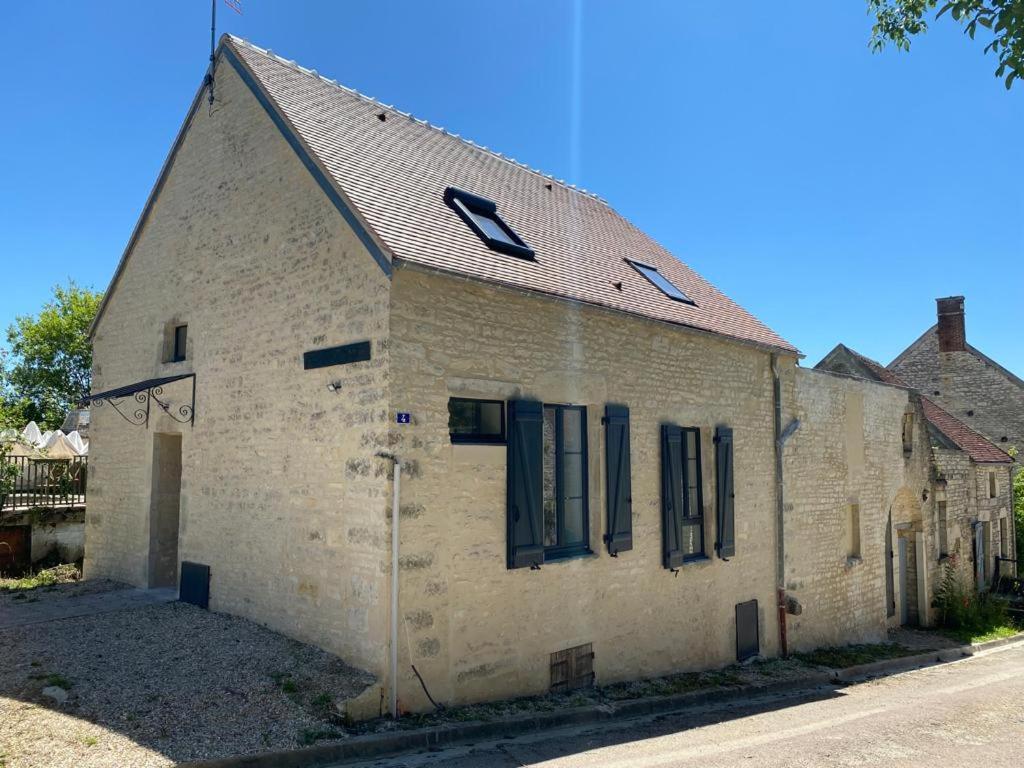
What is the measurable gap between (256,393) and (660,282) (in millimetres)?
6557

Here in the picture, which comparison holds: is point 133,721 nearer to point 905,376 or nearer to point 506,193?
point 506,193

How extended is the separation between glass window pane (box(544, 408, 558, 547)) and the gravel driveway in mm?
2596

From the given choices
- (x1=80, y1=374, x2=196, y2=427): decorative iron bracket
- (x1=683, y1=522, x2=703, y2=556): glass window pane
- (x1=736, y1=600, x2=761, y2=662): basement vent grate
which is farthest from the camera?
(x1=736, y1=600, x2=761, y2=662): basement vent grate

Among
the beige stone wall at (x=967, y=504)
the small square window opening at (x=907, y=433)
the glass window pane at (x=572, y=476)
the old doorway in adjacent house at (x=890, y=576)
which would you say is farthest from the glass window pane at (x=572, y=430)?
the beige stone wall at (x=967, y=504)

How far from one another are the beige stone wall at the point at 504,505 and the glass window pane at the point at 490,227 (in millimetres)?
1173

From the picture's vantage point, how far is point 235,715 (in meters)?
5.74

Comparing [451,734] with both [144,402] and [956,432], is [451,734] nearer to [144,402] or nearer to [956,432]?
[144,402]

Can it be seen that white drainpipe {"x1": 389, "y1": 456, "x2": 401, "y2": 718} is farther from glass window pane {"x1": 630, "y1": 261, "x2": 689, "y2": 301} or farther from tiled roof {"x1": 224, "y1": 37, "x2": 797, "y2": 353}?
glass window pane {"x1": 630, "y1": 261, "x2": 689, "y2": 301}

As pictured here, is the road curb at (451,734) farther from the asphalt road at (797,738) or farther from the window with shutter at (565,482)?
the window with shutter at (565,482)

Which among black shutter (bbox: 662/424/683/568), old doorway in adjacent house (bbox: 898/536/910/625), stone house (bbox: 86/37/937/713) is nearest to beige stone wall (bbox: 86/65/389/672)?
stone house (bbox: 86/37/937/713)

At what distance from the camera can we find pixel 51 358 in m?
33.7

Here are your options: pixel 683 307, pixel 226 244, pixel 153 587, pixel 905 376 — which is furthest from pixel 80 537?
pixel 905 376

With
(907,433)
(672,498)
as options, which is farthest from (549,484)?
(907,433)

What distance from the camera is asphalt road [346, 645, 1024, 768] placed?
19.3 ft
